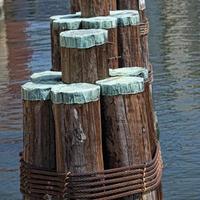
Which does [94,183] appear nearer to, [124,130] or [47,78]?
[124,130]

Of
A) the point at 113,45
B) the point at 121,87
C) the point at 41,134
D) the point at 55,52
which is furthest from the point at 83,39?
the point at 55,52

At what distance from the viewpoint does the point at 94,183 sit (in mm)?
4281

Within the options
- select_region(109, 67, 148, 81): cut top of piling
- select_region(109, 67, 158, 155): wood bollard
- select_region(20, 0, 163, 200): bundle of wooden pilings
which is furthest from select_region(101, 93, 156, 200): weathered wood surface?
select_region(109, 67, 148, 81): cut top of piling

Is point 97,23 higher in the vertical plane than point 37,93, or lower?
higher

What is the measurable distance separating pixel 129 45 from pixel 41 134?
256 centimetres

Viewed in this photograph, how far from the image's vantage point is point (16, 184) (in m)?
10.0

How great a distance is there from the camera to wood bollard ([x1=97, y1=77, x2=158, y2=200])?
14.4 feet

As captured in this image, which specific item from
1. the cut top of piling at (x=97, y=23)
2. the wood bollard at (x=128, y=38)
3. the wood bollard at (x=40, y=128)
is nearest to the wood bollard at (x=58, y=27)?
the cut top of piling at (x=97, y=23)

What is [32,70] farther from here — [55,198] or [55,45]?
[55,198]

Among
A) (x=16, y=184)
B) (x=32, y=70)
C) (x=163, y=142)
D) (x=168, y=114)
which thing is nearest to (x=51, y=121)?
(x=16, y=184)

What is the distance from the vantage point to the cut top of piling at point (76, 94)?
4.24 meters

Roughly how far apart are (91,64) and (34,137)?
582 mm

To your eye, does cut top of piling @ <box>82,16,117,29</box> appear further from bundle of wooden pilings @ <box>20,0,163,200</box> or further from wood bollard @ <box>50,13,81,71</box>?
bundle of wooden pilings @ <box>20,0,163,200</box>

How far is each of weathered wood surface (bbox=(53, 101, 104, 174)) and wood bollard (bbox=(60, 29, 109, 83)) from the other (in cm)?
24
